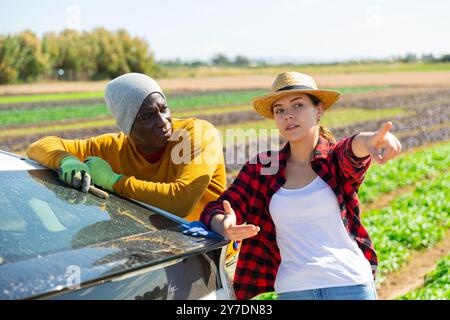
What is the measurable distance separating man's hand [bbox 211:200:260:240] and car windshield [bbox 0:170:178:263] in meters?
0.20

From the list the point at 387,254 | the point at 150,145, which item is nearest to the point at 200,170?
the point at 150,145

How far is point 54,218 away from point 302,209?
3.39 ft

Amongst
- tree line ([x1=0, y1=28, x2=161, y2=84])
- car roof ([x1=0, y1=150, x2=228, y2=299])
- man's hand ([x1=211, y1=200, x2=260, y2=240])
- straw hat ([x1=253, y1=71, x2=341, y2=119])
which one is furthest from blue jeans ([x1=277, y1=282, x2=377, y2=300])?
tree line ([x1=0, y1=28, x2=161, y2=84])

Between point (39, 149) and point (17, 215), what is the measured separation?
2.87ft

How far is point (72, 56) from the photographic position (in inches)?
2217

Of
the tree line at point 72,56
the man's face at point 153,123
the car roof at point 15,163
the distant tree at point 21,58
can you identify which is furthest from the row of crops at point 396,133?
the tree line at point 72,56

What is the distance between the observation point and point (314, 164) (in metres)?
2.59

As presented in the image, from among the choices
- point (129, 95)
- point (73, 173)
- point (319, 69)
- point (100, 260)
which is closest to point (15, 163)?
point (73, 173)

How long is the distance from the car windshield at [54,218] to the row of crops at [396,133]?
2.81 metres

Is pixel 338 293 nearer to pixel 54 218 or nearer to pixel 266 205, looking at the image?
pixel 266 205

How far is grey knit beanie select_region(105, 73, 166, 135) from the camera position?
299 centimetres

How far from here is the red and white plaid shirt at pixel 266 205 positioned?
8.22 feet

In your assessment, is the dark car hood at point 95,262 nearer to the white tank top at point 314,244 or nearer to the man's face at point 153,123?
the white tank top at point 314,244
